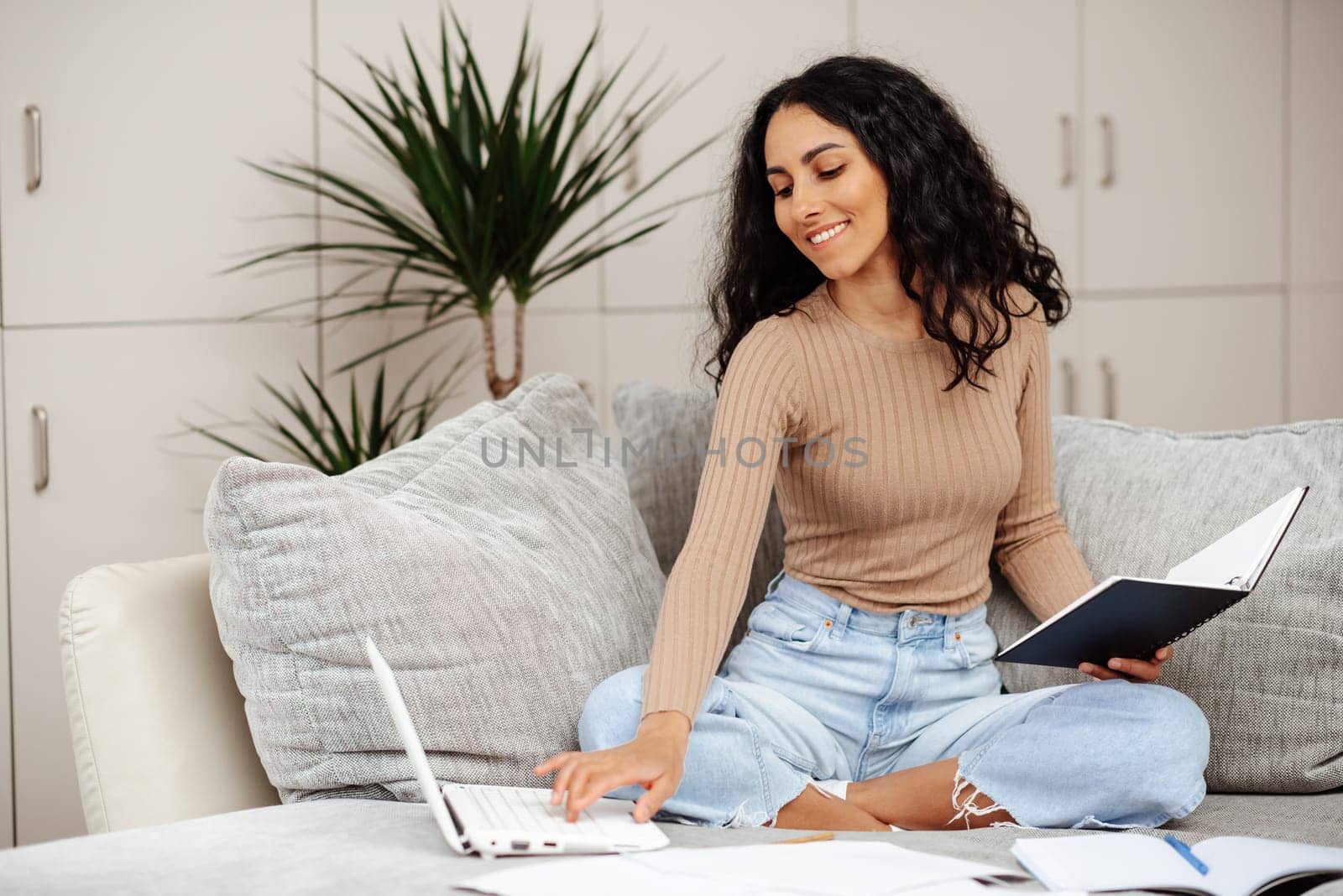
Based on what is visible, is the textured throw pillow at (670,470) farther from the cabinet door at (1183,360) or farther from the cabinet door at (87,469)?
the cabinet door at (1183,360)

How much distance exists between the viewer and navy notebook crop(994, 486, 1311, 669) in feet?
3.74

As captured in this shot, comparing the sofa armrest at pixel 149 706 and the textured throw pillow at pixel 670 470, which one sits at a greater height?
the textured throw pillow at pixel 670 470

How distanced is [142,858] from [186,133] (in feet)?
6.94

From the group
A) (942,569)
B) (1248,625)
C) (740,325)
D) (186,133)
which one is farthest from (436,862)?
(186,133)

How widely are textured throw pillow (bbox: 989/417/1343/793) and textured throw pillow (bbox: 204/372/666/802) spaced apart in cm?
65

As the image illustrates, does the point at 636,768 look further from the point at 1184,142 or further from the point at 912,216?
the point at 1184,142

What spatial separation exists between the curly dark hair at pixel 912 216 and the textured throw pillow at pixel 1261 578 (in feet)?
0.82

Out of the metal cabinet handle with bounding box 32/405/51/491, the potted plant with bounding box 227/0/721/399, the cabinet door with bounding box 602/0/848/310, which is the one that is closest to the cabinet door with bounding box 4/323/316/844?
the metal cabinet handle with bounding box 32/405/51/491

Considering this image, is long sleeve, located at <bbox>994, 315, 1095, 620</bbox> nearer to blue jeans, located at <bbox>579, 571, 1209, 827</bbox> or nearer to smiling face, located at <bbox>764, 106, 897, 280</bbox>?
blue jeans, located at <bbox>579, 571, 1209, 827</bbox>

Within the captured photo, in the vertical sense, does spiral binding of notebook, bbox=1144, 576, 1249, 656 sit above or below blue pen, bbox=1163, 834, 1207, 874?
above

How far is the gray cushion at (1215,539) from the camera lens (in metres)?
1.42

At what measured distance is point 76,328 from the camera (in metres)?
2.68

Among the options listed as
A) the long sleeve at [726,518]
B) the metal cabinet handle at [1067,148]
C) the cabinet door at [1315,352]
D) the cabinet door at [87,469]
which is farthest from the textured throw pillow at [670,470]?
the cabinet door at [1315,352]

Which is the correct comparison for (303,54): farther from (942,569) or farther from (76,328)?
(942,569)
